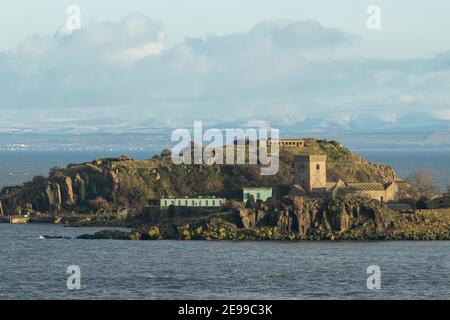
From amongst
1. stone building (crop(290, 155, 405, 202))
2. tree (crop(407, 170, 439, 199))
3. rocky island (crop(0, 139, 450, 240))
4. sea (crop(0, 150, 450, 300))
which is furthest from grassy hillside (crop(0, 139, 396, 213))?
sea (crop(0, 150, 450, 300))

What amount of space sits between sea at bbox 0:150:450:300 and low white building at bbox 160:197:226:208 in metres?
19.1

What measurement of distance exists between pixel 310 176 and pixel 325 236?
19.4m

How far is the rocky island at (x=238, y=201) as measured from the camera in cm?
13388

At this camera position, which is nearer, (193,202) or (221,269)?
(221,269)

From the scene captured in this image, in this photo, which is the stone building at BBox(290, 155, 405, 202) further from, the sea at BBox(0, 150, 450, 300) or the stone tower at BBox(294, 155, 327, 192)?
the sea at BBox(0, 150, 450, 300)

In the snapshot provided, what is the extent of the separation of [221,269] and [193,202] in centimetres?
4770

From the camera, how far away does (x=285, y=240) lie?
432 ft

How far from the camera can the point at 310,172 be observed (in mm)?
151000

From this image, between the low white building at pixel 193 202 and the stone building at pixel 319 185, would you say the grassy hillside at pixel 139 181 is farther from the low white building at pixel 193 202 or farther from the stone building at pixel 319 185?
the stone building at pixel 319 185

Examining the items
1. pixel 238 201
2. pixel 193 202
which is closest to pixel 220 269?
pixel 238 201

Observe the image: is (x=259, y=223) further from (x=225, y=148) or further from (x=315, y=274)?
(x=225, y=148)

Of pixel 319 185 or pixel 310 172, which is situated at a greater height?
pixel 310 172

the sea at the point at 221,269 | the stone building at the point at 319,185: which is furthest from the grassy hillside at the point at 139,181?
the sea at the point at 221,269

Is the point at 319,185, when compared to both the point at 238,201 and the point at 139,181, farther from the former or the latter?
the point at 139,181
